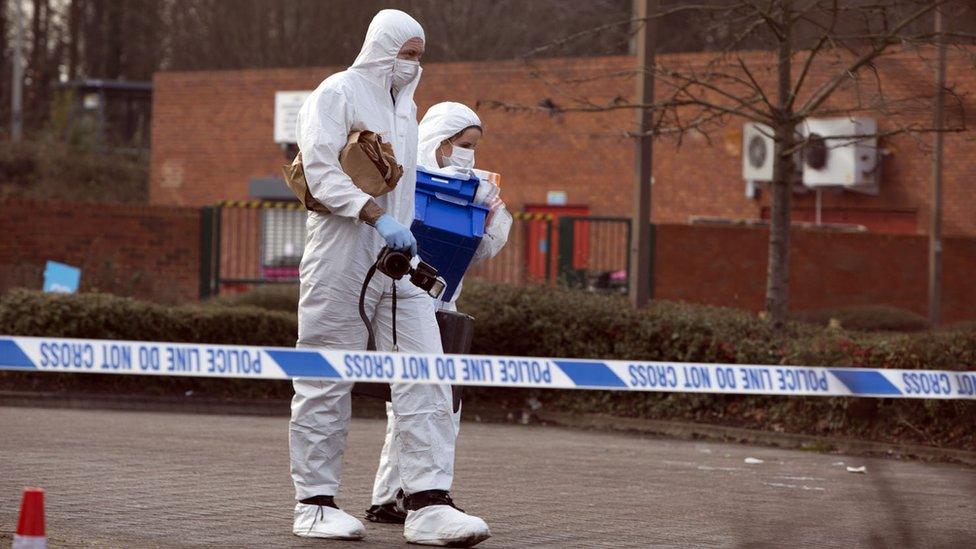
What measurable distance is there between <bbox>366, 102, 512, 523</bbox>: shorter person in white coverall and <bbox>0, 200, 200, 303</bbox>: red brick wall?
12.4 m

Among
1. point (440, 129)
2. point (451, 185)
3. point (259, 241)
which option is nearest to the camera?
point (451, 185)

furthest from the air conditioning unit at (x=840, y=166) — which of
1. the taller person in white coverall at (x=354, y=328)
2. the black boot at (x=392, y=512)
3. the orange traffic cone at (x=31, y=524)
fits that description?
the orange traffic cone at (x=31, y=524)

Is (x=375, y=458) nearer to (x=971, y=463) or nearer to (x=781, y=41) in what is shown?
(x=971, y=463)

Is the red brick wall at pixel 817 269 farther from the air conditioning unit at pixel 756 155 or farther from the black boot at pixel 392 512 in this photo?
the black boot at pixel 392 512

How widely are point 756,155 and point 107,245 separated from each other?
12032 mm

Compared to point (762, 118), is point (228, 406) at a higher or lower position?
lower

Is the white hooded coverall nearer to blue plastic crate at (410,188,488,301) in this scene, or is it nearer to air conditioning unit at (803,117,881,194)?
blue plastic crate at (410,188,488,301)

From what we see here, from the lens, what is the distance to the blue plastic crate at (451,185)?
6.69 meters

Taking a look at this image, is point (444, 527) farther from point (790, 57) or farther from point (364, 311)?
point (790, 57)

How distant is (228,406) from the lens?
535 inches

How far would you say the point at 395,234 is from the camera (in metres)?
5.90

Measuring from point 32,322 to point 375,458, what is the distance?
499 cm

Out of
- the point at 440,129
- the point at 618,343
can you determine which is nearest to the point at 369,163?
the point at 440,129

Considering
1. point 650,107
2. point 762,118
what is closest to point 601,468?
point 650,107
